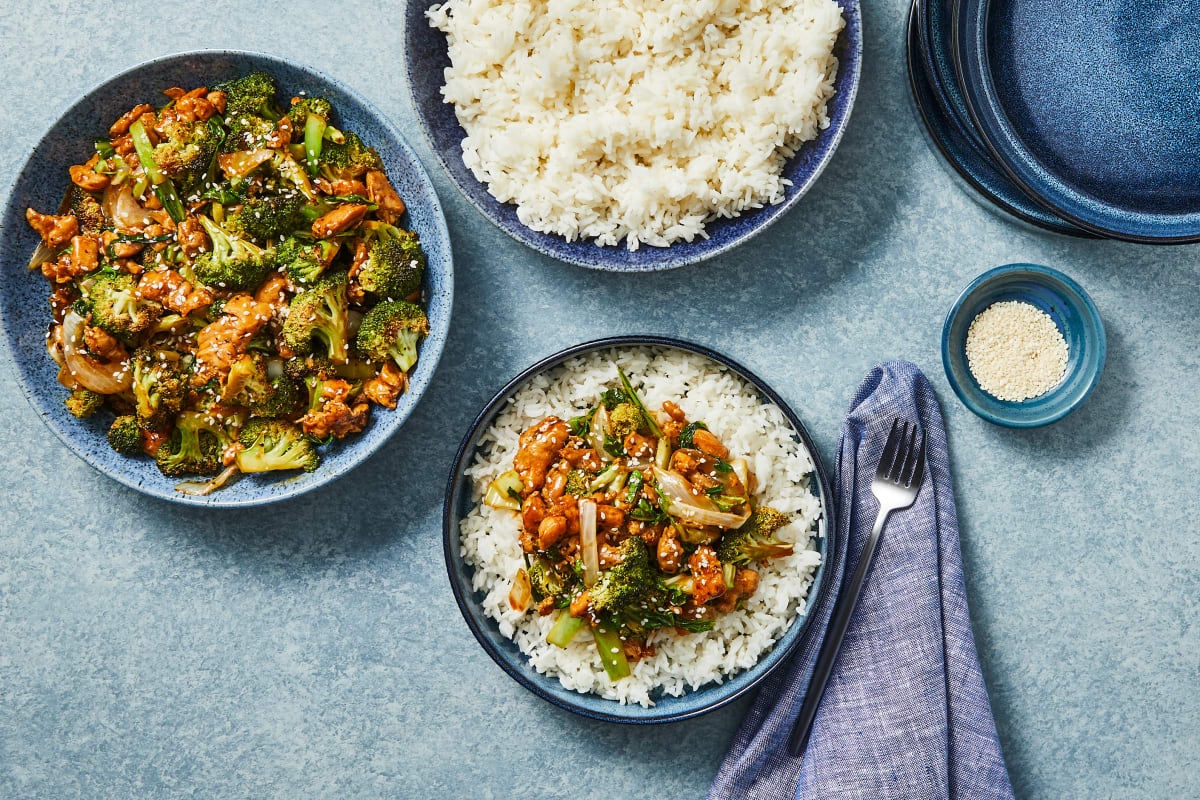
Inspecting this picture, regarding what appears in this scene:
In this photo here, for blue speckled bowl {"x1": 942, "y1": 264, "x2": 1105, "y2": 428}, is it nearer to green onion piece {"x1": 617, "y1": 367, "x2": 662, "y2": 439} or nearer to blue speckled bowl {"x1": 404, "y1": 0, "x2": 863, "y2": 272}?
blue speckled bowl {"x1": 404, "y1": 0, "x2": 863, "y2": 272}

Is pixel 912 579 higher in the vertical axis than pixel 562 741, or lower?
higher

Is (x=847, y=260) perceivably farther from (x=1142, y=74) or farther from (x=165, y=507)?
(x=165, y=507)

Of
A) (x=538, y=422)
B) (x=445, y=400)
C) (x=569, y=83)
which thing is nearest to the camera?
(x=569, y=83)

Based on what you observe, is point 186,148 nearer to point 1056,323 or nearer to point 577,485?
point 577,485

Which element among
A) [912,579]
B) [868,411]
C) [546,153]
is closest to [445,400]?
[546,153]

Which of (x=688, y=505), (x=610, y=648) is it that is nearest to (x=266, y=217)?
(x=688, y=505)

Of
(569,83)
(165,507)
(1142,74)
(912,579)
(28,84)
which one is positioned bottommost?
(165,507)
